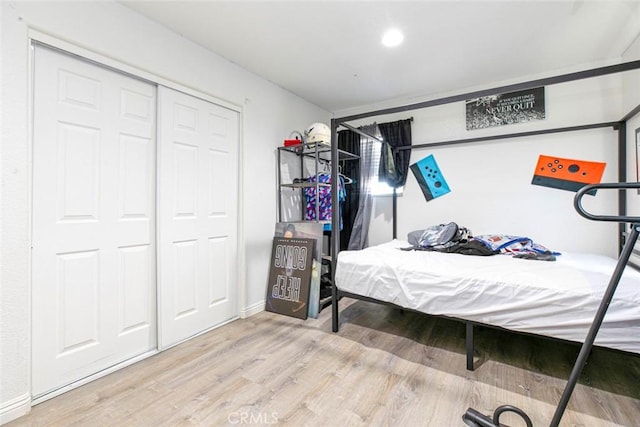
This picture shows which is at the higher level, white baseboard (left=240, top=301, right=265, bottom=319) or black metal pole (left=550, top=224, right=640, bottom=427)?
black metal pole (left=550, top=224, right=640, bottom=427)

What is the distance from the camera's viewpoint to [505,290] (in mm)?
1639

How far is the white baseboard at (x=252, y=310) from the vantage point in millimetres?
2645

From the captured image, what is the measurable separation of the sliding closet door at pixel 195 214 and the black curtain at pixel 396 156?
5.74 ft

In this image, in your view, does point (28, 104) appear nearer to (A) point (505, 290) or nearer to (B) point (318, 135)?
(B) point (318, 135)

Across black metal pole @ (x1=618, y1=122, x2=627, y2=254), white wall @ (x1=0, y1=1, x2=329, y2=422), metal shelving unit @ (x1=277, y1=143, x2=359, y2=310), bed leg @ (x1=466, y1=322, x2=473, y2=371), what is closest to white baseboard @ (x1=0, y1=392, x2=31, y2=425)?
white wall @ (x1=0, y1=1, x2=329, y2=422)

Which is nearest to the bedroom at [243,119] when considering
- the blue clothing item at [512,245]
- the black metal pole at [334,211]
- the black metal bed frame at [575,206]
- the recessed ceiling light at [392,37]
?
the black metal bed frame at [575,206]

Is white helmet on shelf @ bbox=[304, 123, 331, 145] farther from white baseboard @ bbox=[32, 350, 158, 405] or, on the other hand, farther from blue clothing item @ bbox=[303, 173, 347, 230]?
white baseboard @ bbox=[32, 350, 158, 405]

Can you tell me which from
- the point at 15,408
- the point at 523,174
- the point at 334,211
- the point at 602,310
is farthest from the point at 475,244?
the point at 15,408

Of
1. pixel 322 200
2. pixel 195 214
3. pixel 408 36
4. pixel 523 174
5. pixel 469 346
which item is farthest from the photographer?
pixel 322 200

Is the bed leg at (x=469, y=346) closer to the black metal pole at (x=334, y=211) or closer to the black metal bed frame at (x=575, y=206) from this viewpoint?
the black metal bed frame at (x=575, y=206)

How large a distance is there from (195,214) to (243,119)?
39.9 inches

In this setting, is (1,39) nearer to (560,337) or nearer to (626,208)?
(560,337)

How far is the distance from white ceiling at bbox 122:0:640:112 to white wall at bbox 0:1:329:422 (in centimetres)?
15

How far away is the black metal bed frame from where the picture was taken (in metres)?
0.96
